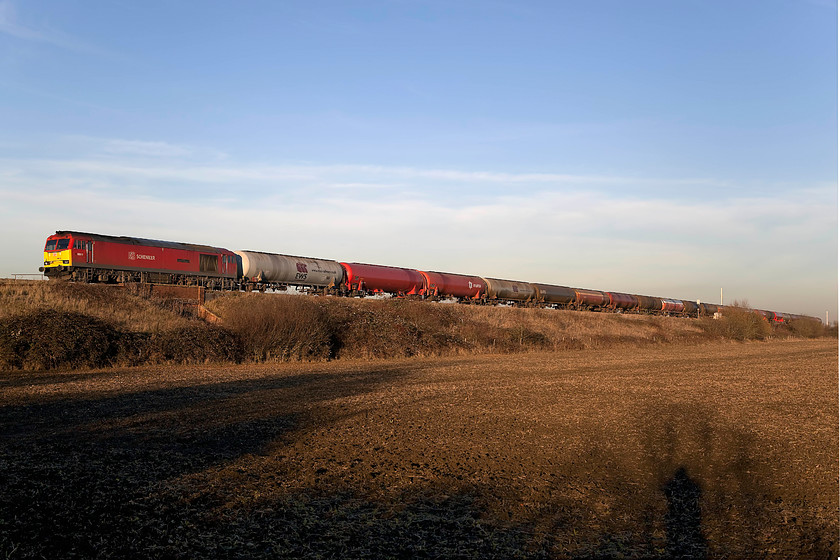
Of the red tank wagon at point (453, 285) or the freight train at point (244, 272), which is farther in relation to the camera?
the red tank wagon at point (453, 285)

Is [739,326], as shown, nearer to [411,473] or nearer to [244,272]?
[244,272]

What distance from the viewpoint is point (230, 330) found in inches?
989

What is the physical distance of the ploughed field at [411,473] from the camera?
5.80 metres

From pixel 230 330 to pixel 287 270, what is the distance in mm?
14328

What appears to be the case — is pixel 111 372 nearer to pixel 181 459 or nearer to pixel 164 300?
pixel 164 300

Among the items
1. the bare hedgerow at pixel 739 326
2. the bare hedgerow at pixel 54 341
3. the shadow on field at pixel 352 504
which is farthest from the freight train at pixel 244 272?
the shadow on field at pixel 352 504

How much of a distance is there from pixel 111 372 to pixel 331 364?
26.1 feet

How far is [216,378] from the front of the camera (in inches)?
717

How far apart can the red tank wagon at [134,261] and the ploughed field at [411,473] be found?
55.6ft

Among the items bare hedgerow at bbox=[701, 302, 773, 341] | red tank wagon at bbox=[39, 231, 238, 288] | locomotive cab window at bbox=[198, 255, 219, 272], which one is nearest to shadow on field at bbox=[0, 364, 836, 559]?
red tank wagon at bbox=[39, 231, 238, 288]

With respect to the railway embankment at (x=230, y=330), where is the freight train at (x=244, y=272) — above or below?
above

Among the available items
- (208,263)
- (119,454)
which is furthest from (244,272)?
(119,454)

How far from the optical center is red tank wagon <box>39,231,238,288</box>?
30453mm

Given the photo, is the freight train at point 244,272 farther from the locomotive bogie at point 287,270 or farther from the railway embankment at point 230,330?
the railway embankment at point 230,330
